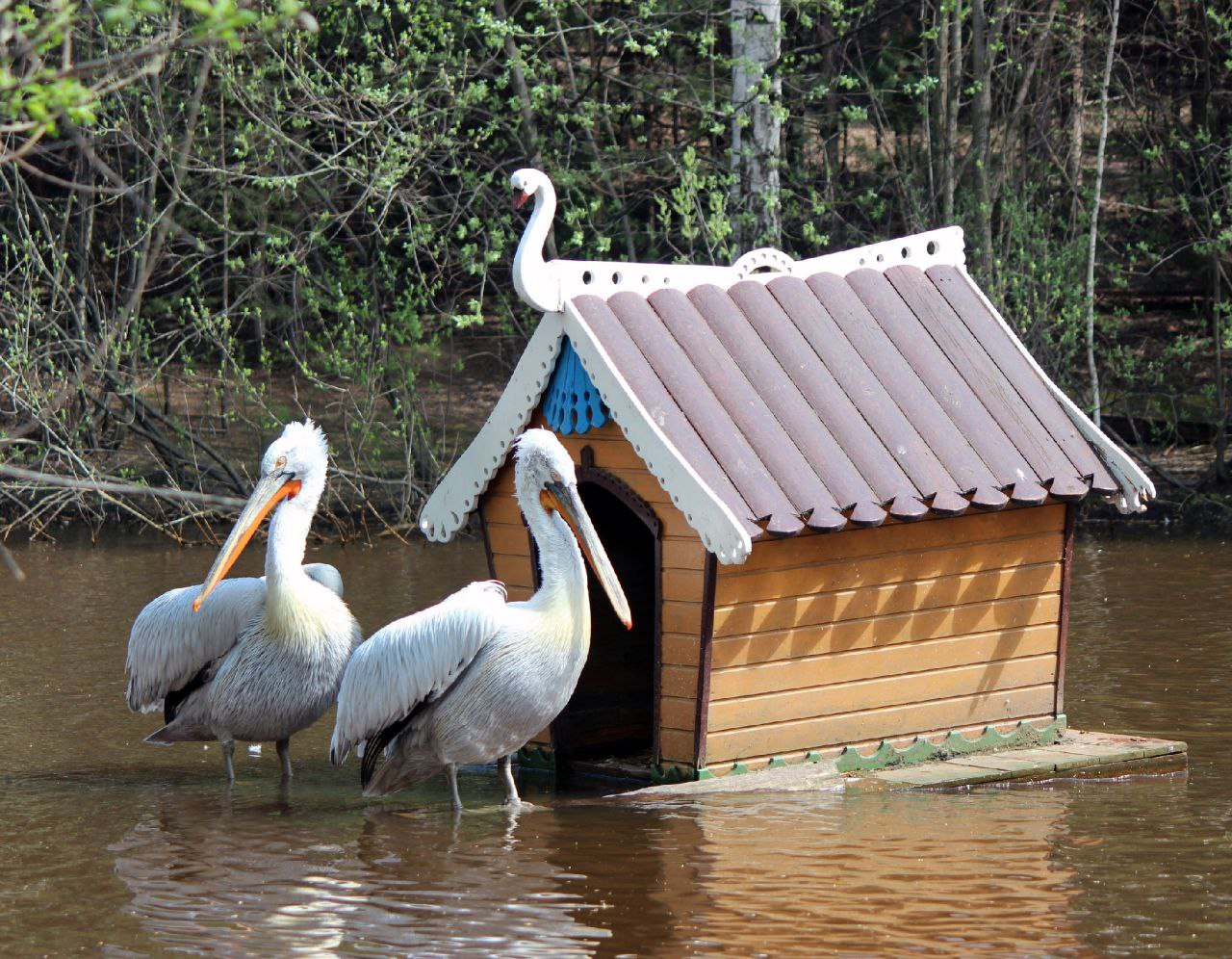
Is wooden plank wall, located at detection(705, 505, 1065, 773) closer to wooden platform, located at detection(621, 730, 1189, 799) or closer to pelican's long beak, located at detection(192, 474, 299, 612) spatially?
wooden platform, located at detection(621, 730, 1189, 799)

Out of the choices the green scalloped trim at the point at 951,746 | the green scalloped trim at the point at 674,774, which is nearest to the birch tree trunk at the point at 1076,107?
the green scalloped trim at the point at 951,746

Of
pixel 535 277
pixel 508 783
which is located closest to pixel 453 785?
pixel 508 783

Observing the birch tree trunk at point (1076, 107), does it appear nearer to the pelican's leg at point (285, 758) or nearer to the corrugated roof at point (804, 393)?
the corrugated roof at point (804, 393)

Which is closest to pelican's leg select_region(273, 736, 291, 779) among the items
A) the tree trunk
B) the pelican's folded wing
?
the pelican's folded wing

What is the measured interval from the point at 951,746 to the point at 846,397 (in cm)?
152

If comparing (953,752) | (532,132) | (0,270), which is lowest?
(953,752)

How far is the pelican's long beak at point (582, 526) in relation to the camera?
685 cm

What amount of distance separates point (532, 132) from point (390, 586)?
4745mm

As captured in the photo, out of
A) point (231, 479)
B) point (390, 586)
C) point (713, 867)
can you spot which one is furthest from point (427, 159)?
point (713, 867)

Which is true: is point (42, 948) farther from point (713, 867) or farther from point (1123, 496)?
point (1123, 496)

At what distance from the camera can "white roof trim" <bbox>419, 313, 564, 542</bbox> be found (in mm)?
7258

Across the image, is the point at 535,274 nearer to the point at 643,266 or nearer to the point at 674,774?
the point at 643,266

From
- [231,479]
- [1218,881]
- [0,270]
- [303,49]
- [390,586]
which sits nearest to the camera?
[1218,881]

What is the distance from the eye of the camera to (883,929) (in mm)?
5551
